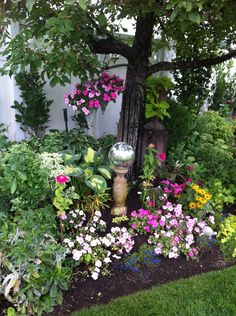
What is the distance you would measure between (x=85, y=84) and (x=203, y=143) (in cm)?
222

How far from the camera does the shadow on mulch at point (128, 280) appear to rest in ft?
7.83

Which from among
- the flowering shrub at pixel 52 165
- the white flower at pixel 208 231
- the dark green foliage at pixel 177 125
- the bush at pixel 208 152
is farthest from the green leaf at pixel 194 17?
the dark green foliage at pixel 177 125

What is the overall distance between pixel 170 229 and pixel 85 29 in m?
1.87

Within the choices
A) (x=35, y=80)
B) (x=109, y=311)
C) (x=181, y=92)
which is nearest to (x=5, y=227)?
(x=109, y=311)

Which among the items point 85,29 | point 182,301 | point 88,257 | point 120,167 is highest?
point 85,29

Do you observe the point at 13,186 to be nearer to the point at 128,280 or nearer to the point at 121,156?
the point at 121,156

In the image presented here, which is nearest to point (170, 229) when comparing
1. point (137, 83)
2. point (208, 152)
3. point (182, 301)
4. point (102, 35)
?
point (182, 301)

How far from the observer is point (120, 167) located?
304cm

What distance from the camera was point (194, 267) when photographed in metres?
2.84

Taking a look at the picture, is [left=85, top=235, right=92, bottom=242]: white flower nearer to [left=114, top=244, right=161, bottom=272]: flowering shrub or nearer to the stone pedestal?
[left=114, top=244, right=161, bottom=272]: flowering shrub

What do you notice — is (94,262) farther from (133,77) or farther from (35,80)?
(35,80)

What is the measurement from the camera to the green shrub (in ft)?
9.89

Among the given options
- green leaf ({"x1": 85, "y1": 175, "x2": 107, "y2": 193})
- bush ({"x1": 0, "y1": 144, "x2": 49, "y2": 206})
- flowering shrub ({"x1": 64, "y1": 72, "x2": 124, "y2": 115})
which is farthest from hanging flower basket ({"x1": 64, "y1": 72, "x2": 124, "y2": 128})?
bush ({"x1": 0, "y1": 144, "x2": 49, "y2": 206})

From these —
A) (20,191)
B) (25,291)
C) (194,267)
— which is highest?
(20,191)
